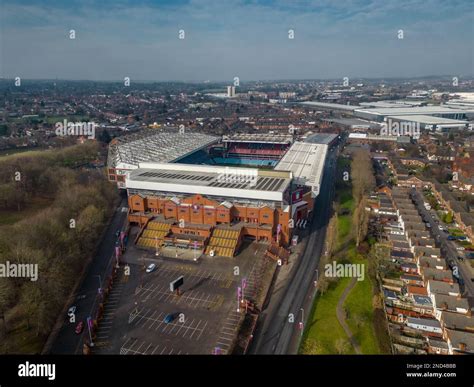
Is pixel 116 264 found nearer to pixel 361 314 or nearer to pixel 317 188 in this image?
pixel 361 314

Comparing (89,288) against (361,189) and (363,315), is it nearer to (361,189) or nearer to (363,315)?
(363,315)

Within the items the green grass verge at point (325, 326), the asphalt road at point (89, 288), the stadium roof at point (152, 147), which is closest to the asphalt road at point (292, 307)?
the green grass verge at point (325, 326)

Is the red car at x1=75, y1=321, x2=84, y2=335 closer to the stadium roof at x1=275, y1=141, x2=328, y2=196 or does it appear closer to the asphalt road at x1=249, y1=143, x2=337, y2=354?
the asphalt road at x1=249, y1=143, x2=337, y2=354

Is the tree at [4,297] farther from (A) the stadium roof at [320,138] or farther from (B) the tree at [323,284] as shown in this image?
(A) the stadium roof at [320,138]

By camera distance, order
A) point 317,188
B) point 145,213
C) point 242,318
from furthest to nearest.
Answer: point 317,188 < point 145,213 < point 242,318
